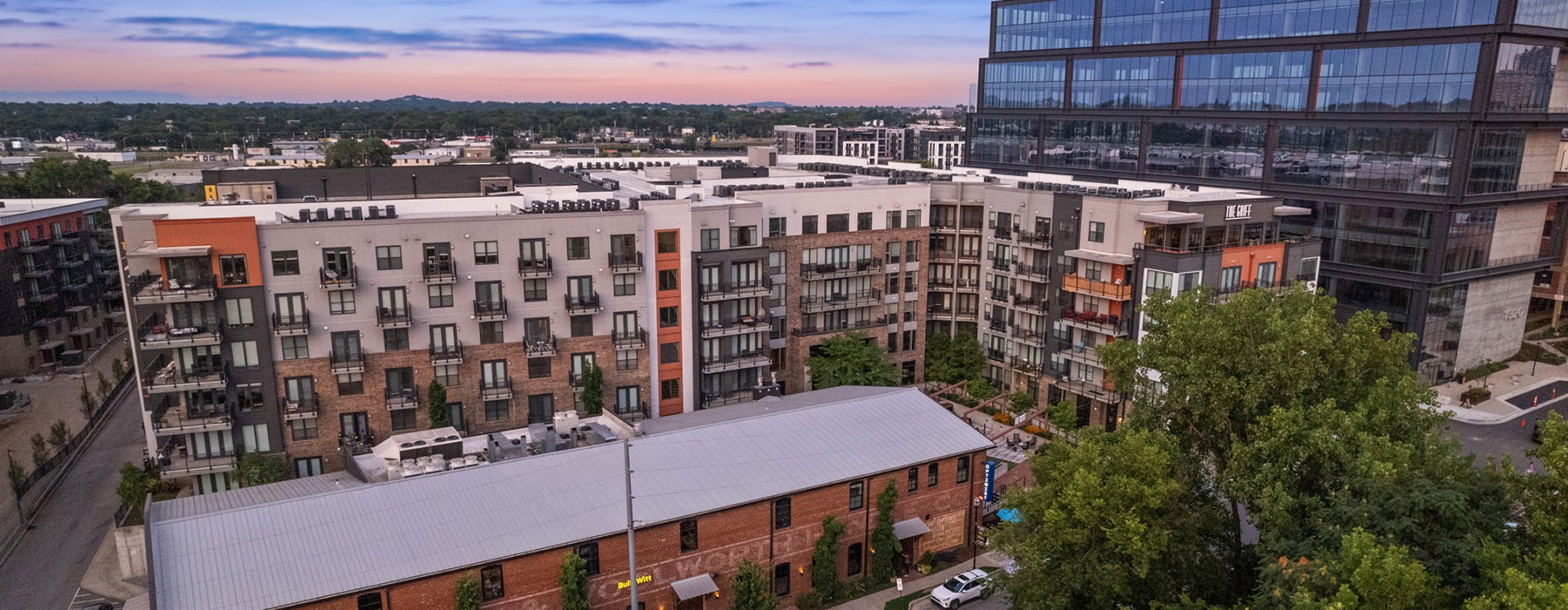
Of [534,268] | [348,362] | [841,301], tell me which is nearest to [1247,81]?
[841,301]

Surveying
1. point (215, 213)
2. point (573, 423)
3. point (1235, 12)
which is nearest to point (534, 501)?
point (573, 423)

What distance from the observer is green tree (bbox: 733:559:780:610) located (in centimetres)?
4253

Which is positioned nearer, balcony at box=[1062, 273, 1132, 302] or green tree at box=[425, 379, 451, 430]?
green tree at box=[425, 379, 451, 430]

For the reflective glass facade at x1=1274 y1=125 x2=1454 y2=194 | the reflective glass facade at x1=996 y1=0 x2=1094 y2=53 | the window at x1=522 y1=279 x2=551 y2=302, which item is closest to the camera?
the window at x1=522 y1=279 x2=551 y2=302

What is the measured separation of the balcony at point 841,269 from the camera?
7481 centimetres

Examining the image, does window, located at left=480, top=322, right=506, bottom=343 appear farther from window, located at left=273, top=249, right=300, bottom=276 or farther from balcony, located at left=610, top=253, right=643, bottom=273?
window, located at left=273, top=249, right=300, bottom=276

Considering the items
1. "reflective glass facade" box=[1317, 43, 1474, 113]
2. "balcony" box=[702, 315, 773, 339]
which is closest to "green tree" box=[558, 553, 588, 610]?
"balcony" box=[702, 315, 773, 339]

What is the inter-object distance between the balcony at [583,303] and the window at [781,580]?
77.9ft

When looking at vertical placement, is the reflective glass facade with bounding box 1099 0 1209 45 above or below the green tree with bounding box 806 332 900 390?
above

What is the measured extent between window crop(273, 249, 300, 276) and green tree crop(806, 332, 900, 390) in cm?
3790

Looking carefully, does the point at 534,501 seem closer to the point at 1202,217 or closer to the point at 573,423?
the point at 573,423

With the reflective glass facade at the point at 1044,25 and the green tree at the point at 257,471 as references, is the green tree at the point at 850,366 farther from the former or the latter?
the reflective glass facade at the point at 1044,25

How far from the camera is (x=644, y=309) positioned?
2505 inches

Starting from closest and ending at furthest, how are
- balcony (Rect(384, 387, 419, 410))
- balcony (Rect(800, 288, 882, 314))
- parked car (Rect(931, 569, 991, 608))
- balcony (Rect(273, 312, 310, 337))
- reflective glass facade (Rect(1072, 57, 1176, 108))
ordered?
A: parked car (Rect(931, 569, 991, 608)) < balcony (Rect(273, 312, 310, 337)) < balcony (Rect(384, 387, 419, 410)) < balcony (Rect(800, 288, 882, 314)) < reflective glass facade (Rect(1072, 57, 1176, 108))
